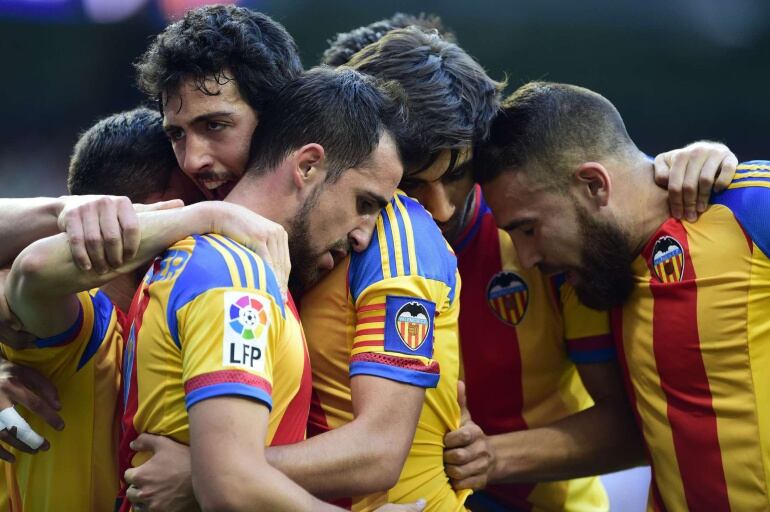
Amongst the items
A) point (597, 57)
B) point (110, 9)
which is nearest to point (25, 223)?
point (110, 9)

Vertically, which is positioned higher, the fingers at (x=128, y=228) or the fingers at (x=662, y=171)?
the fingers at (x=128, y=228)

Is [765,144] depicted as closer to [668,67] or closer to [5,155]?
[668,67]

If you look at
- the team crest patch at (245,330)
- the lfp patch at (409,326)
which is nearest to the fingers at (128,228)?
the team crest patch at (245,330)

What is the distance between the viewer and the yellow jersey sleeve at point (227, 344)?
2268 mm

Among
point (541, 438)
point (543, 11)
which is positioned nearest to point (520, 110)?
point (541, 438)

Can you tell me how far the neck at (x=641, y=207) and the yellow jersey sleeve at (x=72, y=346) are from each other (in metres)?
1.65

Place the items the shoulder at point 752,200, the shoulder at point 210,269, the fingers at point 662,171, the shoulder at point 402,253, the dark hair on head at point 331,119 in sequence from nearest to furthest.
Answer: the shoulder at point 210,269 → the shoulder at point 402,253 → the dark hair on head at point 331,119 → the shoulder at point 752,200 → the fingers at point 662,171

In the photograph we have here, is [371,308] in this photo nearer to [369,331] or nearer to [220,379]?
[369,331]

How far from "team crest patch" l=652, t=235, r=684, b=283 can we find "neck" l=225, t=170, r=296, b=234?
1188 millimetres

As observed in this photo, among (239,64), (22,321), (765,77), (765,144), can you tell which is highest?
(239,64)

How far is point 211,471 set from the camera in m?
2.22

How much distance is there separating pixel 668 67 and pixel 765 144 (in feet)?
4.05

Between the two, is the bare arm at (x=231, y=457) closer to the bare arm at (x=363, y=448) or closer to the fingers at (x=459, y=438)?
the bare arm at (x=363, y=448)

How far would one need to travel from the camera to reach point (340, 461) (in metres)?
2.59
